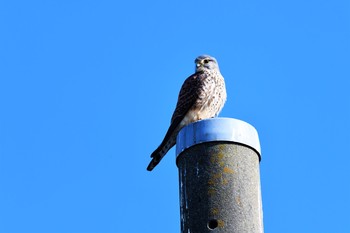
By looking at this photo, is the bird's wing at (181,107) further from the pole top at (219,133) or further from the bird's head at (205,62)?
the pole top at (219,133)

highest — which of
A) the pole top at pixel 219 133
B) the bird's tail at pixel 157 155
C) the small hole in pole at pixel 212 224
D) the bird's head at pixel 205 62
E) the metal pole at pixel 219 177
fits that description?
the bird's head at pixel 205 62

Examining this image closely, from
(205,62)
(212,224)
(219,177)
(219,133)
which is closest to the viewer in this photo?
(212,224)

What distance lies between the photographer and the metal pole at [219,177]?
138 inches

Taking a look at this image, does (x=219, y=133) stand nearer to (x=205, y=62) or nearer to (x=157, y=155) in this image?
(x=157, y=155)

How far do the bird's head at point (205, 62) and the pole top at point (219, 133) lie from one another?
14.0 ft

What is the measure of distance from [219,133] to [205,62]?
456 cm

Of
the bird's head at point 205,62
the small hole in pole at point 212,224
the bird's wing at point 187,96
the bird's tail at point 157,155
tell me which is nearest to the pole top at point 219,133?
the small hole in pole at point 212,224

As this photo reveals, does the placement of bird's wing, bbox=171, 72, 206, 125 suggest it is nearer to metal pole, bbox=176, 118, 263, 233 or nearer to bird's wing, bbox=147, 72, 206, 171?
bird's wing, bbox=147, 72, 206, 171

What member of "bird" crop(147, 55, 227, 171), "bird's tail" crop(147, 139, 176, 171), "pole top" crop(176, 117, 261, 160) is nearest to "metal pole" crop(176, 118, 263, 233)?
"pole top" crop(176, 117, 261, 160)

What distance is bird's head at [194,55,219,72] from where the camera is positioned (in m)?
8.19

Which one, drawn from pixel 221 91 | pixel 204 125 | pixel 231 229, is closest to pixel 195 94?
pixel 221 91

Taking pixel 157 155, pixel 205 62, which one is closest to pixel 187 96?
pixel 157 155

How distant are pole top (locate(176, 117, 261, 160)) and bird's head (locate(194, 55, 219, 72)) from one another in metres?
4.27

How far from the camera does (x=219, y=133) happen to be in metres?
3.78
